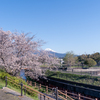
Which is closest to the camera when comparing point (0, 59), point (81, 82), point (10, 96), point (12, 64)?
point (10, 96)

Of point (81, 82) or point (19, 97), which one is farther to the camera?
point (81, 82)

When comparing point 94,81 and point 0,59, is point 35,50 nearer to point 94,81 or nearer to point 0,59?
point 0,59

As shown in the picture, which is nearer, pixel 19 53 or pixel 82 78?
pixel 19 53

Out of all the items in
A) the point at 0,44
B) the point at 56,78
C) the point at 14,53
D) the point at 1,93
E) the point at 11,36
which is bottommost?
the point at 56,78

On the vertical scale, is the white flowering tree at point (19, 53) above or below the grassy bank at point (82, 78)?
above

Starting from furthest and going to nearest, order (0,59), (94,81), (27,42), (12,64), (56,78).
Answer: (56,78), (94,81), (27,42), (0,59), (12,64)

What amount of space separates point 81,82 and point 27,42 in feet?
33.5

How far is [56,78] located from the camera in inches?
894

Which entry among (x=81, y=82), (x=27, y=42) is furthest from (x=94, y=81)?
(x=27, y=42)

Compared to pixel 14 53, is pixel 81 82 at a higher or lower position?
lower

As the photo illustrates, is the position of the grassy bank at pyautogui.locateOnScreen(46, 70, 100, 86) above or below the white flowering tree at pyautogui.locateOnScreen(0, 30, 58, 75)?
below

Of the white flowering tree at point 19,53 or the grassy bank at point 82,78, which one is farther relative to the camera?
the grassy bank at point 82,78

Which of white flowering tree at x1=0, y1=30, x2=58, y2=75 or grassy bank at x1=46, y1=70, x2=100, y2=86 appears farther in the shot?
grassy bank at x1=46, y1=70, x2=100, y2=86

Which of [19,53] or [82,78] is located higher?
[19,53]
